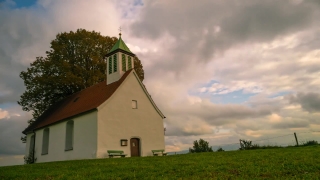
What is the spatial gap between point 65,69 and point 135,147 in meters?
13.0

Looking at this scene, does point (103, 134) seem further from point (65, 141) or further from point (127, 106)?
point (65, 141)

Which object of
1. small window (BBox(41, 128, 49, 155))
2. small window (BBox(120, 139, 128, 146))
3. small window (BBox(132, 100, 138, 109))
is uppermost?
small window (BBox(132, 100, 138, 109))

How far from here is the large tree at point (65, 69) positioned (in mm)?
29844

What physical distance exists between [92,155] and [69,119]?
16.3 feet

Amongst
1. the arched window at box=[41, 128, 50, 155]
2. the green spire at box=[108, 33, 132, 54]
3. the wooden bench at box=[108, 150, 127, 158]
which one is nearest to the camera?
the wooden bench at box=[108, 150, 127, 158]

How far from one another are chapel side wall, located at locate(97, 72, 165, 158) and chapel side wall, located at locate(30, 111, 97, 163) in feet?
2.45

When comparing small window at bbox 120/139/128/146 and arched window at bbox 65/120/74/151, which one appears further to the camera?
arched window at bbox 65/120/74/151

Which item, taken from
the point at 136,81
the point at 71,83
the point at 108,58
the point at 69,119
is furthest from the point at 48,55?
the point at 136,81

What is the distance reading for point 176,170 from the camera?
8781mm

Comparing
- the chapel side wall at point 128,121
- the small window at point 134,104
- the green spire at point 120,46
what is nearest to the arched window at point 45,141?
the chapel side wall at point 128,121

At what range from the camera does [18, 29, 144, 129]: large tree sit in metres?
29.8

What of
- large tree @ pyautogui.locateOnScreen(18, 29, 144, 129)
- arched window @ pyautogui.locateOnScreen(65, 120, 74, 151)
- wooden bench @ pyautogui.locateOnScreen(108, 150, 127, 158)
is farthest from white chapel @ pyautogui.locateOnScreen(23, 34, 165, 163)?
large tree @ pyautogui.locateOnScreen(18, 29, 144, 129)

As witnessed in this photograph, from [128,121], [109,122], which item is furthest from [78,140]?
[128,121]

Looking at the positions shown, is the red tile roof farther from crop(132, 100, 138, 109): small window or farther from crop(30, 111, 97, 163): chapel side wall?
crop(132, 100, 138, 109): small window
